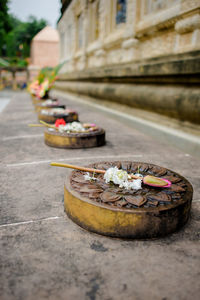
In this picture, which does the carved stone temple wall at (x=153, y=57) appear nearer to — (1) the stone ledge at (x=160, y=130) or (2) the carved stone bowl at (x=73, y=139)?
(1) the stone ledge at (x=160, y=130)

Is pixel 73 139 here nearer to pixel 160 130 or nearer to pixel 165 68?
pixel 160 130

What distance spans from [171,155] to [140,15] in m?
3.08

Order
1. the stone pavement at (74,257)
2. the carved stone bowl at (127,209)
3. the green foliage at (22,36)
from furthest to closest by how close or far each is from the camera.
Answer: the green foliage at (22,36) < the carved stone bowl at (127,209) < the stone pavement at (74,257)

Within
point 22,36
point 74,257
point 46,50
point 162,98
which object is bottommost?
point 74,257

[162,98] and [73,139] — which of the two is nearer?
[73,139]

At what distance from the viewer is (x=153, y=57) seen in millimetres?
3545

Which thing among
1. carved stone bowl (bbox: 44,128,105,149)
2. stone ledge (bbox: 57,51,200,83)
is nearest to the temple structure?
stone ledge (bbox: 57,51,200,83)

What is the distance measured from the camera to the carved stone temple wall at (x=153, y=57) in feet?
8.61

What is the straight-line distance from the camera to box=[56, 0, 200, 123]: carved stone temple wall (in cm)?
262

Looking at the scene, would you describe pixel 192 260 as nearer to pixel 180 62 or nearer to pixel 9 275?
pixel 9 275

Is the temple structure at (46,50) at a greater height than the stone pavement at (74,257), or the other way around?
→ the temple structure at (46,50)

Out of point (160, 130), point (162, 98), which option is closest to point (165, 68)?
point (162, 98)

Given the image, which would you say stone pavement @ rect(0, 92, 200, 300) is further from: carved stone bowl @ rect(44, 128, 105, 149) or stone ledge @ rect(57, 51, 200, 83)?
stone ledge @ rect(57, 51, 200, 83)

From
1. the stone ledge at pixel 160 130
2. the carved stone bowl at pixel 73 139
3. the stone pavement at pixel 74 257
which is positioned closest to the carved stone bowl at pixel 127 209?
the stone pavement at pixel 74 257
